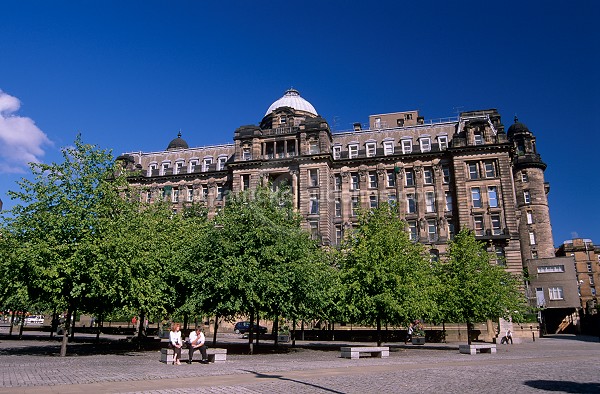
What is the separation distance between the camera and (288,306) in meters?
29.1

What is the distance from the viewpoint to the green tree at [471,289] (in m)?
36.4

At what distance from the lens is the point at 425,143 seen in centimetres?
6650

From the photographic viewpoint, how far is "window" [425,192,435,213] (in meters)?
63.5

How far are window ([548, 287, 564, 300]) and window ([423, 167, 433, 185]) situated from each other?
2596 centimetres

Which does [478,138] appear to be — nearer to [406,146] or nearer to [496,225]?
[406,146]

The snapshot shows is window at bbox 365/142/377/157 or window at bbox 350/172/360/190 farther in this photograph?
window at bbox 365/142/377/157

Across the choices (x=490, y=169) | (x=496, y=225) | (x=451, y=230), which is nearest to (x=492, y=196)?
(x=490, y=169)

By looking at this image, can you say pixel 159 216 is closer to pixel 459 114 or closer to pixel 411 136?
pixel 411 136

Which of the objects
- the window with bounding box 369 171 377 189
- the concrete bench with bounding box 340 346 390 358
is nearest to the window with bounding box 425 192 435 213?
the window with bounding box 369 171 377 189

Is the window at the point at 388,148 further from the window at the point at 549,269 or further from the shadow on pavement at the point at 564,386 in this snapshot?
the shadow on pavement at the point at 564,386

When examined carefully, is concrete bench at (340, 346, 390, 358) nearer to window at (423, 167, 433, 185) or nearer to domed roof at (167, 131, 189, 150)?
window at (423, 167, 433, 185)

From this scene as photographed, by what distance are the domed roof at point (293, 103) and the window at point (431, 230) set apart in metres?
28.2

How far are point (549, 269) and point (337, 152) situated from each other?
119 feet

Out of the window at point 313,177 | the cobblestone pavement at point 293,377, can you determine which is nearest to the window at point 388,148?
the window at point 313,177
